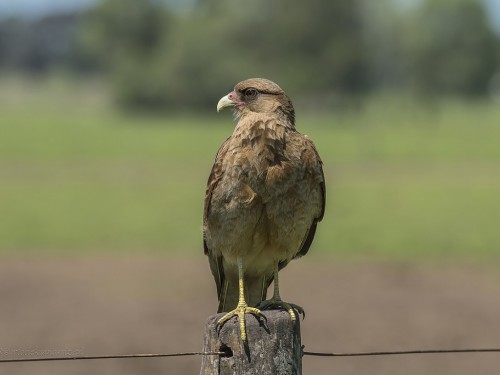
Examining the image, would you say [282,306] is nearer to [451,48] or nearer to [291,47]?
[291,47]

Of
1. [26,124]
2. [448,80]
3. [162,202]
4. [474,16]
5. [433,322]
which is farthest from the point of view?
[474,16]

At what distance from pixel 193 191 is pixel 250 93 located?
24588 mm

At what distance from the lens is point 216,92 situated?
328 ft

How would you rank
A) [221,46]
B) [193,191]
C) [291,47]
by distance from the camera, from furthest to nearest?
[221,46] < [291,47] < [193,191]

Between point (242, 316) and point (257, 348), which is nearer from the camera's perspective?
point (257, 348)

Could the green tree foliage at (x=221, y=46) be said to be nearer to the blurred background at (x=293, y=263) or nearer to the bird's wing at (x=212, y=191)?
the blurred background at (x=293, y=263)

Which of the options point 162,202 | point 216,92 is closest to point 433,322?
A: point 162,202

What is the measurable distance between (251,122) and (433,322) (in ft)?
25.5

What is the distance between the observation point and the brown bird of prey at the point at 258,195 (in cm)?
622

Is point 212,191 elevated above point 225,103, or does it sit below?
below

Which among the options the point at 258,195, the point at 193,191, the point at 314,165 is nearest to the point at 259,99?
the point at 314,165

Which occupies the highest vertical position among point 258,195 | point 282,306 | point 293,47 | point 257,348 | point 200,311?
point 293,47

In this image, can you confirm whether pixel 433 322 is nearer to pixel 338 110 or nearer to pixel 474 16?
pixel 338 110

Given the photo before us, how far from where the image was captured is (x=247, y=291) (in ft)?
21.4
